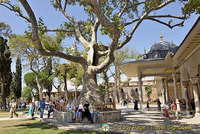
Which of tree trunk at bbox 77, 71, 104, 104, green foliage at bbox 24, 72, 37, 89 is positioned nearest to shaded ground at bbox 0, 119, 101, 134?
tree trunk at bbox 77, 71, 104, 104

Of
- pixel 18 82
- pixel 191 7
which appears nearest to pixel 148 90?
pixel 18 82

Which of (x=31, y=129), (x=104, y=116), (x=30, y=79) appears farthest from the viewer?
(x=30, y=79)

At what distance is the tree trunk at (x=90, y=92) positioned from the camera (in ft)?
34.8

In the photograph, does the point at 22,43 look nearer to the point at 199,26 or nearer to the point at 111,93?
the point at 199,26

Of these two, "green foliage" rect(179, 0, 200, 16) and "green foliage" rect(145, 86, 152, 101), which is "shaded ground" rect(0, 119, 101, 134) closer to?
"green foliage" rect(179, 0, 200, 16)

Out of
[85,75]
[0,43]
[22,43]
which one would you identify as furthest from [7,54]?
[85,75]

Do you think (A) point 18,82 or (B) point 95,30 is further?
(A) point 18,82

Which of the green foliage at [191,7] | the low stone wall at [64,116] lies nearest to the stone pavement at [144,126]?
the low stone wall at [64,116]

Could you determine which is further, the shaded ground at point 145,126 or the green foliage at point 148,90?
the green foliage at point 148,90

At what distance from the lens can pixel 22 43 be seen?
24.0 m

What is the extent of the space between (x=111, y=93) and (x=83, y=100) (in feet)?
134

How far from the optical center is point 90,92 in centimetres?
1080

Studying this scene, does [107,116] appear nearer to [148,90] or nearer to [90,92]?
[90,92]

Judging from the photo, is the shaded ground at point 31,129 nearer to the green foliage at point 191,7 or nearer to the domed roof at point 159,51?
the green foliage at point 191,7
